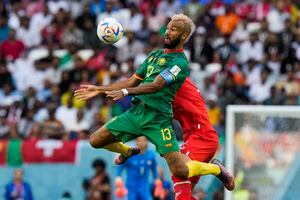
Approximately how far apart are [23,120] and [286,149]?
6.45 metres

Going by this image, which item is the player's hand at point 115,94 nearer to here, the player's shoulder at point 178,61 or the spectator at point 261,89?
the player's shoulder at point 178,61

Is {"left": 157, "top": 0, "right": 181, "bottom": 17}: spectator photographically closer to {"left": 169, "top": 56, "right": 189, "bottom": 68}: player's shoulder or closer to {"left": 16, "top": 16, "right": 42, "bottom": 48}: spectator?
{"left": 16, "top": 16, "right": 42, "bottom": 48}: spectator

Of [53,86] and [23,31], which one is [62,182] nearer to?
[53,86]

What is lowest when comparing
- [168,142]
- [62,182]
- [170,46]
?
[62,182]

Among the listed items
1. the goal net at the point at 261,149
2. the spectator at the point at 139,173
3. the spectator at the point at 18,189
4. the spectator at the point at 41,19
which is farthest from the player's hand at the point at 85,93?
the spectator at the point at 41,19

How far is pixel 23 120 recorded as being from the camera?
22500 millimetres

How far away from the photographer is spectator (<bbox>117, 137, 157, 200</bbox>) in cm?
1786

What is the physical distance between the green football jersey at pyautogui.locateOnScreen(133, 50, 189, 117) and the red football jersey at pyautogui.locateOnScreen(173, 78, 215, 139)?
484 millimetres

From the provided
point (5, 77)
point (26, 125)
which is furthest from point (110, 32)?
point (5, 77)

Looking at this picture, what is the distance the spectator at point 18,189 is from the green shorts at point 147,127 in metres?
7.13

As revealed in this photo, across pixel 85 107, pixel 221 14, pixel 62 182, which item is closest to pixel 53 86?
pixel 85 107

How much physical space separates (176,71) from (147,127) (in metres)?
Result: 0.81

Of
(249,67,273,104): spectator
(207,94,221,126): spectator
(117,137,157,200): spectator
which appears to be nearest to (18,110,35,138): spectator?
(207,94,221,126): spectator

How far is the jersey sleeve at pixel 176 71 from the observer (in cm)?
1317
